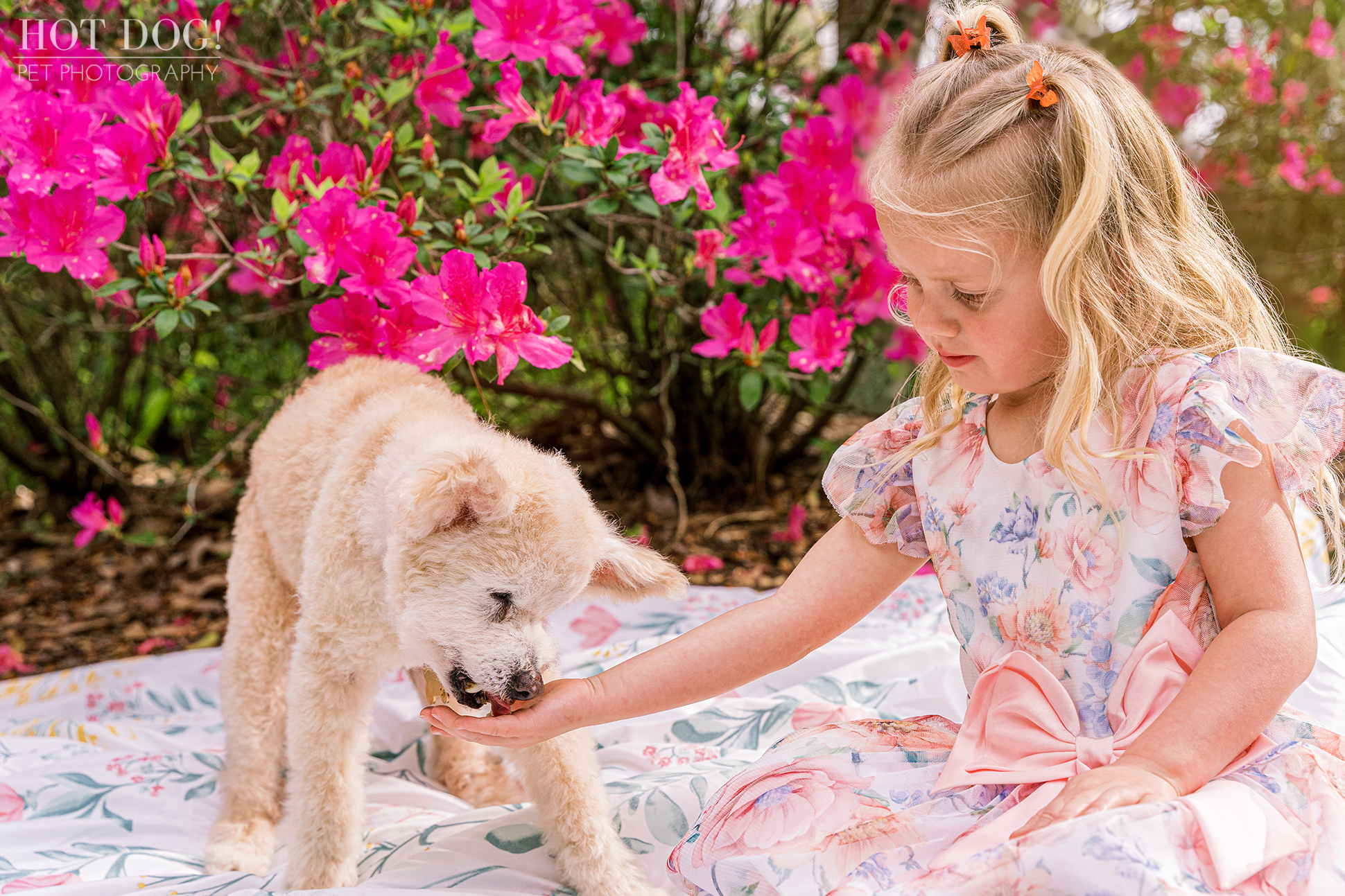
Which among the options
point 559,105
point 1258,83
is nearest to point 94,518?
point 559,105

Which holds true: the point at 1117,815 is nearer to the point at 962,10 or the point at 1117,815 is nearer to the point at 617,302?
the point at 962,10

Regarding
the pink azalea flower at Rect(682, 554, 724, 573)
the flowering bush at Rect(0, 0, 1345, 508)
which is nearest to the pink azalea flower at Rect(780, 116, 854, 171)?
the flowering bush at Rect(0, 0, 1345, 508)

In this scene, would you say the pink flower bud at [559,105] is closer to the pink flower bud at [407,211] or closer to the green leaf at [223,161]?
the pink flower bud at [407,211]

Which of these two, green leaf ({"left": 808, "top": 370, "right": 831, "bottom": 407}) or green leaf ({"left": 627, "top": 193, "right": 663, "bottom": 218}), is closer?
green leaf ({"left": 627, "top": 193, "right": 663, "bottom": 218})

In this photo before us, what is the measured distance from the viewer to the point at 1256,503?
1.47 meters

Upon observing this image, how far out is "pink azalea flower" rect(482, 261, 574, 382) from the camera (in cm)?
212

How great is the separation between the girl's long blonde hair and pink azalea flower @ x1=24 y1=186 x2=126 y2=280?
174cm

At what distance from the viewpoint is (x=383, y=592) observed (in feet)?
6.19

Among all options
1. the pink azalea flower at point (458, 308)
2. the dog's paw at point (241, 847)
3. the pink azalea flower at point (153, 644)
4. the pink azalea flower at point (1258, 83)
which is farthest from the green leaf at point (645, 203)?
the pink azalea flower at point (1258, 83)

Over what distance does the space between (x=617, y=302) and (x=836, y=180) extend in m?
1.46

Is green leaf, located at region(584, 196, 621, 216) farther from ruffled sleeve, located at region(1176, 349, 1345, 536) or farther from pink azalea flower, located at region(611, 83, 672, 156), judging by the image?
ruffled sleeve, located at region(1176, 349, 1345, 536)

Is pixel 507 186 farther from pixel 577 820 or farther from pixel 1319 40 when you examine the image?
pixel 1319 40

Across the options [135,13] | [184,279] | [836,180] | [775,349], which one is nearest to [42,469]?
[135,13]

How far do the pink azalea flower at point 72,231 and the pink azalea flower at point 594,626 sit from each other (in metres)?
1.75
